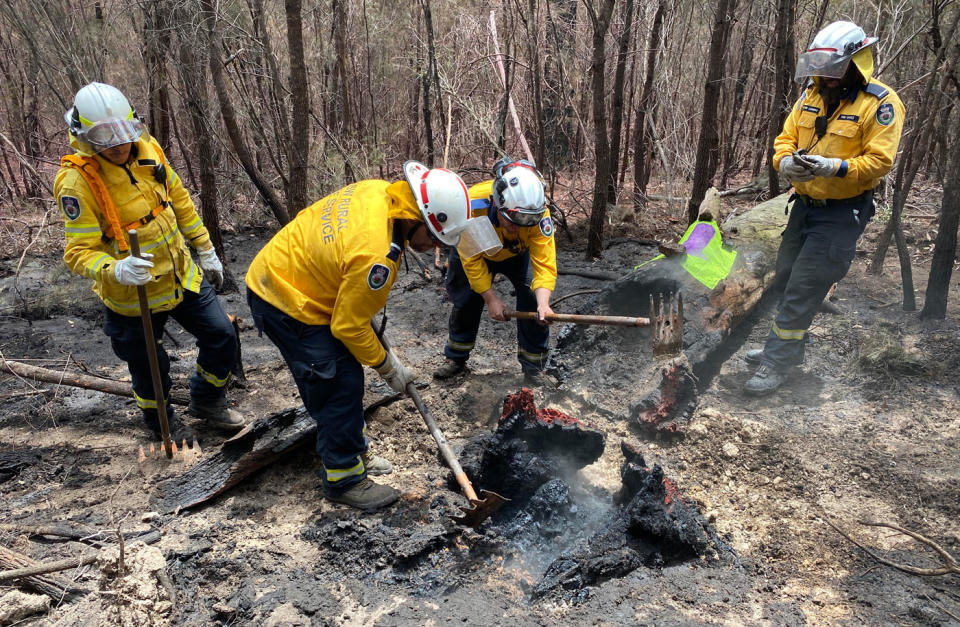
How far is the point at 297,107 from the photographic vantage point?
5.34 meters

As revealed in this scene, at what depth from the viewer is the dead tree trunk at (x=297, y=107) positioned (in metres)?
5.07

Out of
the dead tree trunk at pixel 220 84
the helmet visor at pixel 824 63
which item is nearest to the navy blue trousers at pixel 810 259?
the helmet visor at pixel 824 63

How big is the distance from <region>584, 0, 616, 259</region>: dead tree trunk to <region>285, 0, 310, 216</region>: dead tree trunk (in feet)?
9.09

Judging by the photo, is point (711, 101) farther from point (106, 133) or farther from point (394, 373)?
point (106, 133)

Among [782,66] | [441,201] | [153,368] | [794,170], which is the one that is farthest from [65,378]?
[782,66]

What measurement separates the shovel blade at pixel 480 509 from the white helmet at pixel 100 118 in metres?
2.78

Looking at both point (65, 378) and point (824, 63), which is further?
point (65, 378)

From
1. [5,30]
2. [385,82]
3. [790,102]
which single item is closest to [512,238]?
[790,102]

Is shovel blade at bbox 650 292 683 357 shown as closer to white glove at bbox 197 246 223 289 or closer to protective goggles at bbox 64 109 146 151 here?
white glove at bbox 197 246 223 289

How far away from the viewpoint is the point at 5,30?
8.30 metres

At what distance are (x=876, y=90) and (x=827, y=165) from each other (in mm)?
579

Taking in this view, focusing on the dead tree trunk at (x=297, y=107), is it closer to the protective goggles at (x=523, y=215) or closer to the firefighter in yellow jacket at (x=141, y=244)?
the firefighter in yellow jacket at (x=141, y=244)

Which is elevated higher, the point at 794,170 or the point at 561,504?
the point at 794,170

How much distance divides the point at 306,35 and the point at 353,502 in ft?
26.6
